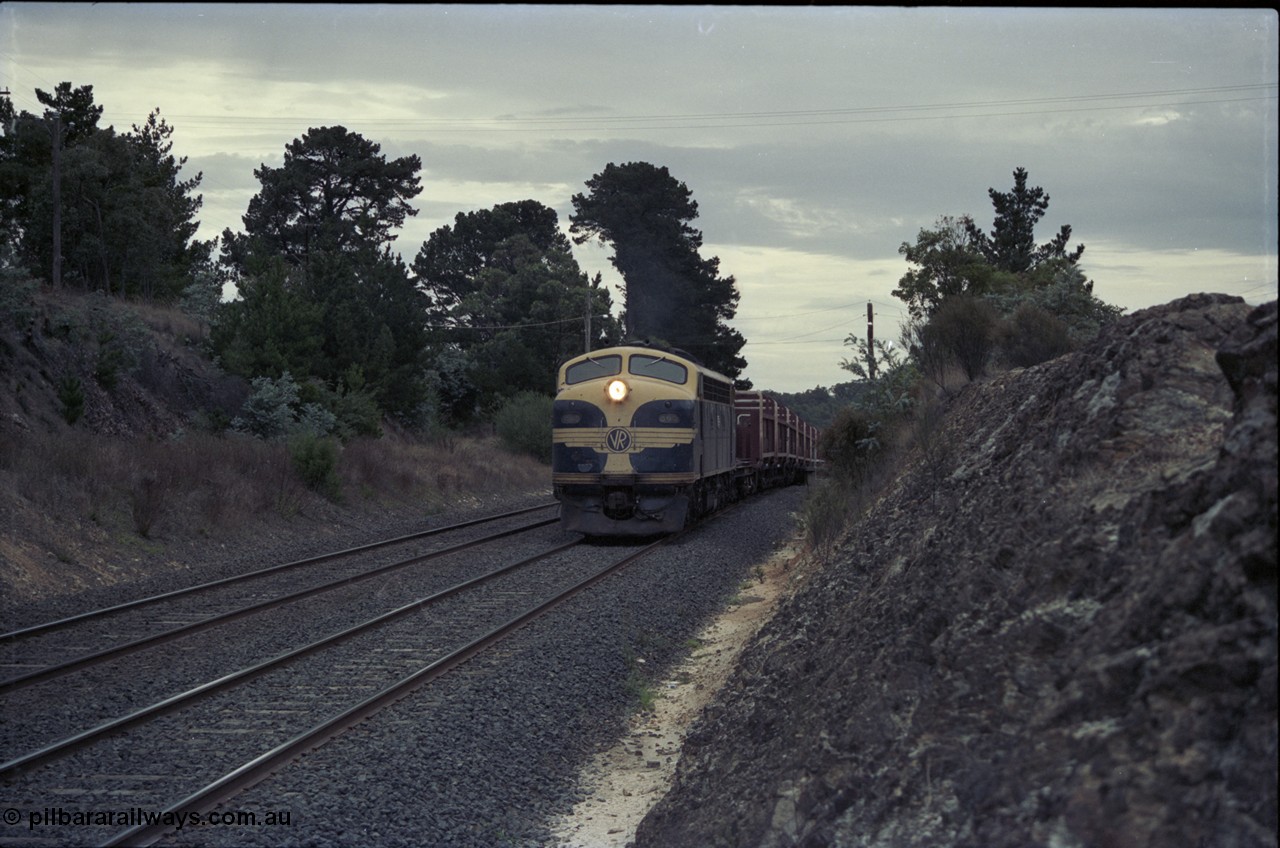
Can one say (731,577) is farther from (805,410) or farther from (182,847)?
(805,410)

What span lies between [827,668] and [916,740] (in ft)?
5.14

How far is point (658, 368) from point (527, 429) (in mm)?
20872

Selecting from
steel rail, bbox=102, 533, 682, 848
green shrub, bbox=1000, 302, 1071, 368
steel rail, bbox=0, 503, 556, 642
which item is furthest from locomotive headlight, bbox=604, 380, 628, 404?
steel rail, bbox=102, 533, 682, 848

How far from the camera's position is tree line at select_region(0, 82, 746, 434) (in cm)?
3322

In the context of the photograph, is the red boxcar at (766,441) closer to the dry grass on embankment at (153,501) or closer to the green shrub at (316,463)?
the dry grass on embankment at (153,501)

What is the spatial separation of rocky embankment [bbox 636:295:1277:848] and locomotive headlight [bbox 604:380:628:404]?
1218 cm

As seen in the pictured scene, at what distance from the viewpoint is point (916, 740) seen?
4.64 meters

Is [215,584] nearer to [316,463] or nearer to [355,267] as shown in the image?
[316,463]

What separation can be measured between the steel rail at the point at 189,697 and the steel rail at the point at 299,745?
1.29 metres

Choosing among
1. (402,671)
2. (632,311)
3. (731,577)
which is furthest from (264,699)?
(632,311)

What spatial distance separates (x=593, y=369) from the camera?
20.4 meters

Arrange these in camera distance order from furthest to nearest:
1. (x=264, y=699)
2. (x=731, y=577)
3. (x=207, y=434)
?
(x=207, y=434), (x=731, y=577), (x=264, y=699)

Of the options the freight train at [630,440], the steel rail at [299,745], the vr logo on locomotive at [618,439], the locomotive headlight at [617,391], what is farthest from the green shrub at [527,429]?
the steel rail at [299,745]

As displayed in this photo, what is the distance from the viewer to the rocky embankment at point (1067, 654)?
335 centimetres
